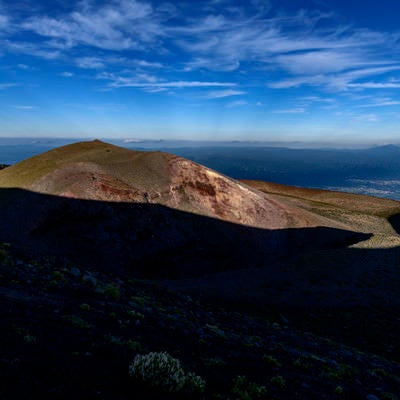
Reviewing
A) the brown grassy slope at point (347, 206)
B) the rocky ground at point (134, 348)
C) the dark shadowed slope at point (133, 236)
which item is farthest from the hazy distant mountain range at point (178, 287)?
the brown grassy slope at point (347, 206)

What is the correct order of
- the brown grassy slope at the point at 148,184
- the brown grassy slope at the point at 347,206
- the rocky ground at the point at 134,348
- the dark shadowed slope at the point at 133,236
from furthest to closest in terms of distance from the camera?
the brown grassy slope at the point at 347,206
the brown grassy slope at the point at 148,184
the dark shadowed slope at the point at 133,236
the rocky ground at the point at 134,348

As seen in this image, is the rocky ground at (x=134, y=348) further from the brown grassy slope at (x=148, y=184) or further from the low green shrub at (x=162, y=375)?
the brown grassy slope at (x=148, y=184)

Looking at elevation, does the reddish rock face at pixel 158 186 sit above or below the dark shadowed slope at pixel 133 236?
above

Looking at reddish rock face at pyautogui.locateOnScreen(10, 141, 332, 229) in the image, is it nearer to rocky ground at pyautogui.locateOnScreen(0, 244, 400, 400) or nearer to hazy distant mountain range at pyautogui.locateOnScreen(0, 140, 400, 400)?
hazy distant mountain range at pyautogui.locateOnScreen(0, 140, 400, 400)

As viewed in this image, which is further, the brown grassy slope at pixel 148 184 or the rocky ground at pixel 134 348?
the brown grassy slope at pixel 148 184

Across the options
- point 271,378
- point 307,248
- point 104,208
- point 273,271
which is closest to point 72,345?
point 271,378

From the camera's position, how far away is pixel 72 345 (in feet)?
27.9

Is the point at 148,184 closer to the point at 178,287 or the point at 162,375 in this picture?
the point at 178,287

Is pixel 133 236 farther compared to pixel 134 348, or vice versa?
pixel 133 236

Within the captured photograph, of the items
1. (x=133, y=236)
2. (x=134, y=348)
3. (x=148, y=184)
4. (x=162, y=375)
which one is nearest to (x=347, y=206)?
(x=148, y=184)

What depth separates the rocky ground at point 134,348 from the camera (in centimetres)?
691

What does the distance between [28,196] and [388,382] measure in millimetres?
38949

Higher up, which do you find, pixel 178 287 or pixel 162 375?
pixel 162 375

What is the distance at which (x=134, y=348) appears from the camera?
929cm
